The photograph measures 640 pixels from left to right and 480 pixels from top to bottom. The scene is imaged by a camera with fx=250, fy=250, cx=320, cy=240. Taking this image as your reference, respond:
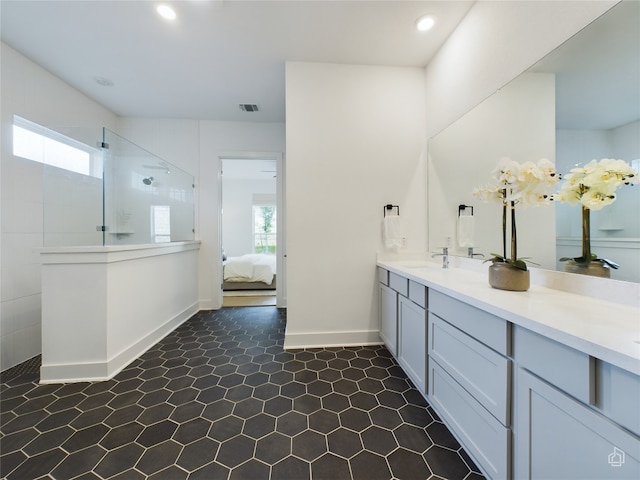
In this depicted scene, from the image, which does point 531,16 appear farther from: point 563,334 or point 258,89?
point 258,89

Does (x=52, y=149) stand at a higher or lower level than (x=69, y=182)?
higher

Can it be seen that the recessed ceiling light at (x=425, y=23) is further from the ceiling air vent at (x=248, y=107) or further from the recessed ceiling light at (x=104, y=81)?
the recessed ceiling light at (x=104, y=81)

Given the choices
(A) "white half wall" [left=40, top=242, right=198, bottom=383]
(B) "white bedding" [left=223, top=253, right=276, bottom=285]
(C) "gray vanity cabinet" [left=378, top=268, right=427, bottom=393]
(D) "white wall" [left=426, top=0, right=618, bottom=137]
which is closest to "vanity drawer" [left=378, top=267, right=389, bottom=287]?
(C) "gray vanity cabinet" [left=378, top=268, right=427, bottom=393]

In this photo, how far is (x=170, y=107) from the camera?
10.8ft

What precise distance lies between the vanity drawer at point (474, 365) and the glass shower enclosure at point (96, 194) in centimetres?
260

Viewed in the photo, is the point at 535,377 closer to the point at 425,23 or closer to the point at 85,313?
the point at 425,23

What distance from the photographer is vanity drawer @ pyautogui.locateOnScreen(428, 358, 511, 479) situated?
98 cm

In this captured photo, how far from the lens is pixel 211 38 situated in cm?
212

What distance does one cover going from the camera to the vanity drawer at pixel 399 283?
185cm

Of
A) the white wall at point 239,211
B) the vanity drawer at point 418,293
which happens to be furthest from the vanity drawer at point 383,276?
the white wall at point 239,211

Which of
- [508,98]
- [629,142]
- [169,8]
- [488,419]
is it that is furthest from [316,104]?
[488,419]

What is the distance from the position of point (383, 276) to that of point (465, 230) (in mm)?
780

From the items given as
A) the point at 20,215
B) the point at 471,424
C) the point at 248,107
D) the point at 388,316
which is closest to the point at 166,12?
the point at 248,107

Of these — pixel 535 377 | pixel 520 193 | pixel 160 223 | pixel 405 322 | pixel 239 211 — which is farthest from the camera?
pixel 239 211
